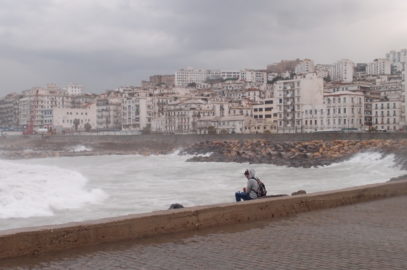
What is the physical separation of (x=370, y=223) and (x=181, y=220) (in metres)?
3.03

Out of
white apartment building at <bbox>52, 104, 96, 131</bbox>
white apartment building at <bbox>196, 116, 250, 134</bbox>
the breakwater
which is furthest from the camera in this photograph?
white apartment building at <bbox>52, 104, 96, 131</bbox>

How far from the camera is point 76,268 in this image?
596 cm

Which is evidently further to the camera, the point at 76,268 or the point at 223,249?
the point at 223,249

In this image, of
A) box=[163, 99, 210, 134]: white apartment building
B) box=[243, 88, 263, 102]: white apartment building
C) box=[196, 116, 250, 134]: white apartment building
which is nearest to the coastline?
box=[196, 116, 250, 134]: white apartment building

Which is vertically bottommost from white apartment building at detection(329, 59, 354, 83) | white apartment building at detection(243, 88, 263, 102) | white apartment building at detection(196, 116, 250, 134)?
white apartment building at detection(196, 116, 250, 134)

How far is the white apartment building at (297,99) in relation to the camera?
92312 millimetres

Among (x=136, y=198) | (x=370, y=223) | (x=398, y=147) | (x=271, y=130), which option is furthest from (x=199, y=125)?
(x=370, y=223)

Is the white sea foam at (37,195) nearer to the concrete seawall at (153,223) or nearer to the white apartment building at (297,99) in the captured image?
the concrete seawall at (153,223)

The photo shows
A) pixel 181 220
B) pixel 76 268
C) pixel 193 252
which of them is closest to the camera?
pixel 76 268

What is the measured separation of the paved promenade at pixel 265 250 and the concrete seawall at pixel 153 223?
214 millimetres

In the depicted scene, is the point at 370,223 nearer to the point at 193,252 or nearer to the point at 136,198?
the point at 193,252

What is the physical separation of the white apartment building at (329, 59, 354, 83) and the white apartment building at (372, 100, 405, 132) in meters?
92.6

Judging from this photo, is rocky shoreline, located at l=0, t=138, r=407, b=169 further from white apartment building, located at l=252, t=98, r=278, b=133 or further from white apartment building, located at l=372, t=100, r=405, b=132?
white apartment building, located at l=372, t=100, r=405, b=132

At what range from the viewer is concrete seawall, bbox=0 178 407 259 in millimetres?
6582
